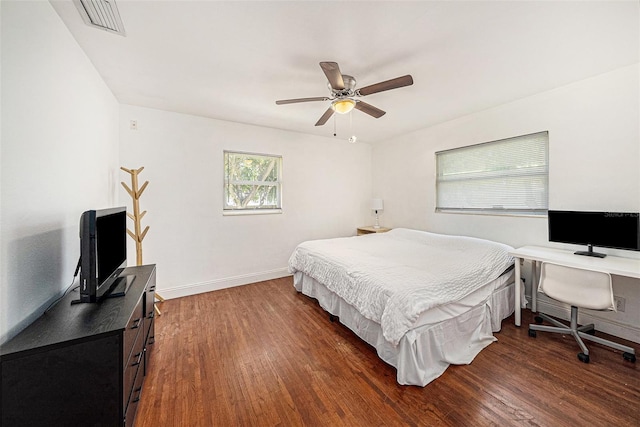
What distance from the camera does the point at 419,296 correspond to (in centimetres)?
180

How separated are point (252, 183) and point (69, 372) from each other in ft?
10.6

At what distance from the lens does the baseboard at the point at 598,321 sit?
89.4 inches

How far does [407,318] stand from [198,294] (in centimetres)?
300

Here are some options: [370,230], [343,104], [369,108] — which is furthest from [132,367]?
[370,230]

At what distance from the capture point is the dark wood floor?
4.96ft

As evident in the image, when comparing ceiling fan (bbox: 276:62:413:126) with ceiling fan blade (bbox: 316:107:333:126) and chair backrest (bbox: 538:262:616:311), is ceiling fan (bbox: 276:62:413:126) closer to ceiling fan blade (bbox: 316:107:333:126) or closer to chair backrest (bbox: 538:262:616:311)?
ceiling fan blade (bbox: 316:107:333:126)

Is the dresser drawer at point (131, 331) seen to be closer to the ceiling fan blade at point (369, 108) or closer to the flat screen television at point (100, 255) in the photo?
the flat screen television at point (100, 255)

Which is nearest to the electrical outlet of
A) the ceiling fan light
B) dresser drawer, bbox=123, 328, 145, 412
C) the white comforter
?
the white comforter

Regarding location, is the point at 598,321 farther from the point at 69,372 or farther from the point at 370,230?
the point at 69,372

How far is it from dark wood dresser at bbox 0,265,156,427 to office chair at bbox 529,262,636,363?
3247mm

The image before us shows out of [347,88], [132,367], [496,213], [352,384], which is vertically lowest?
[352,384]

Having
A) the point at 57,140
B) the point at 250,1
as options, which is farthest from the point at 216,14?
the point at 57,140

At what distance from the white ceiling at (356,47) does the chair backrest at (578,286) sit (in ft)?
6.11

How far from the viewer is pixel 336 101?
232 cm
